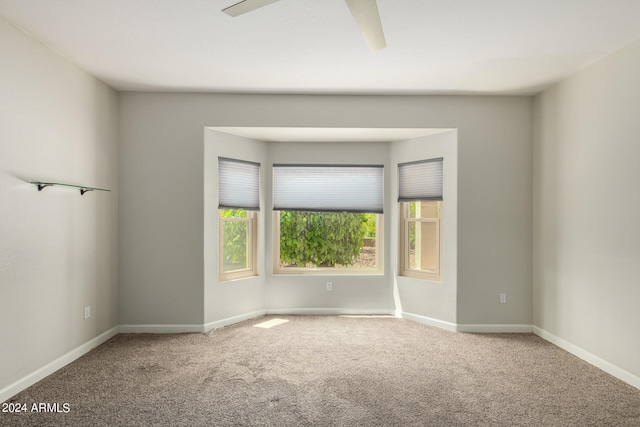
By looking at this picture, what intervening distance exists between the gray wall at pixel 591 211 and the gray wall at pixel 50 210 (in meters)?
4.53

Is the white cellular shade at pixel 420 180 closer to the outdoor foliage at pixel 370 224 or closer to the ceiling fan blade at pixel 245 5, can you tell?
the outdoor foliage at pixel 370 224

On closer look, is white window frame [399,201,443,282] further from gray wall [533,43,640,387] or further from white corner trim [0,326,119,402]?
white corner trim [0,326,119,402]

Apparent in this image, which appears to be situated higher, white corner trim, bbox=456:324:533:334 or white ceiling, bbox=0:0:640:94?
white ceiling, bbox=0:0:640:94

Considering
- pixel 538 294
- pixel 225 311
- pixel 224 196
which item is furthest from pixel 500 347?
pixel 224 196

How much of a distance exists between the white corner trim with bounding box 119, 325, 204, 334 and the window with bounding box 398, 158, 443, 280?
2.60 metres

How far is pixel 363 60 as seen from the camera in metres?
3.53

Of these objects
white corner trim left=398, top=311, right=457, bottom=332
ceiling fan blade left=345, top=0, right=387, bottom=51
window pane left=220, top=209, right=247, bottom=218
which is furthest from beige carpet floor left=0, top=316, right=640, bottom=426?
ceiling fan blade left=345, top=0, right=387, bottom=51

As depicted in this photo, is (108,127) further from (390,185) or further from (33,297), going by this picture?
(390,185)

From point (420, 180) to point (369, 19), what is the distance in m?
2.98

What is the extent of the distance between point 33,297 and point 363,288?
348 centimetres

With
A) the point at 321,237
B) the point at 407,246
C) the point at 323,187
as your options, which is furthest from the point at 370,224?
the point at 323,187

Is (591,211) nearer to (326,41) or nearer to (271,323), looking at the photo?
(326,41)

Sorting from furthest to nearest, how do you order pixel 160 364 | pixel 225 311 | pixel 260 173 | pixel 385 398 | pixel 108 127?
pixel 260 173 → pixel 225 311 → pixel 108 127 → pixel 160 364 → pixel 385 398

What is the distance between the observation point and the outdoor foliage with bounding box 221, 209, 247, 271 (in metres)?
4.92
